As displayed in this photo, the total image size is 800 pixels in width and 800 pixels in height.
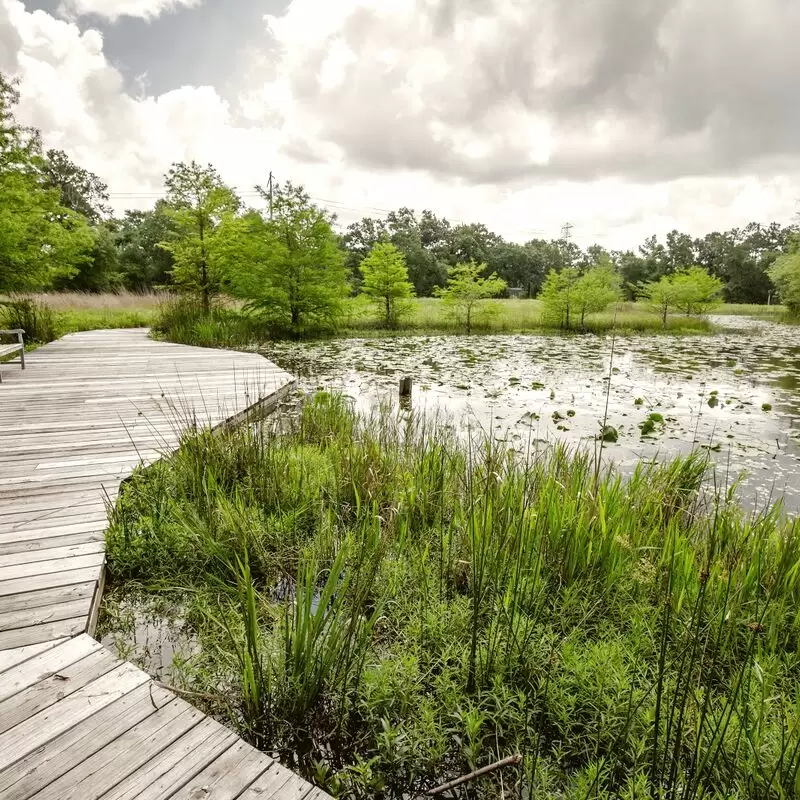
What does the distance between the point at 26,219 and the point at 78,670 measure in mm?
9220

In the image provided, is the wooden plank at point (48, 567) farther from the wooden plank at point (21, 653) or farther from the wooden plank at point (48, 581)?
the wooden plank at point (21, 653)

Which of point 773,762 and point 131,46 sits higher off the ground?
point 131,46

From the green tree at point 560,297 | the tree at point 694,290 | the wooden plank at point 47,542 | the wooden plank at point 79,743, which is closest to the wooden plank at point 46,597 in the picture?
the wooden plank at point 47,542

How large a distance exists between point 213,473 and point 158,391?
321 centimetres

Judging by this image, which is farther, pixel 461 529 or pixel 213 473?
pixel 213 473

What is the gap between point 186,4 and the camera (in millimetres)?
7574

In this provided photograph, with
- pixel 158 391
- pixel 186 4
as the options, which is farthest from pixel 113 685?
pixel 186 4

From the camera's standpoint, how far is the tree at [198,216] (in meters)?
12.3

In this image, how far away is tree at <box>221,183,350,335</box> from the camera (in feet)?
39.7

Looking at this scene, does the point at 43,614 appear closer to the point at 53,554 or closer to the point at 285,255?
the point at 53,554

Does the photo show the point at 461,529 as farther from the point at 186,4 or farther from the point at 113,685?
the point at 186,4

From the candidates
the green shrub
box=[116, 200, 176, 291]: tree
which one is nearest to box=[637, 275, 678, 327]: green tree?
the green shrub

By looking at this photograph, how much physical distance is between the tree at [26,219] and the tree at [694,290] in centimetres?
2151

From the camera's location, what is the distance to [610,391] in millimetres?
7223
